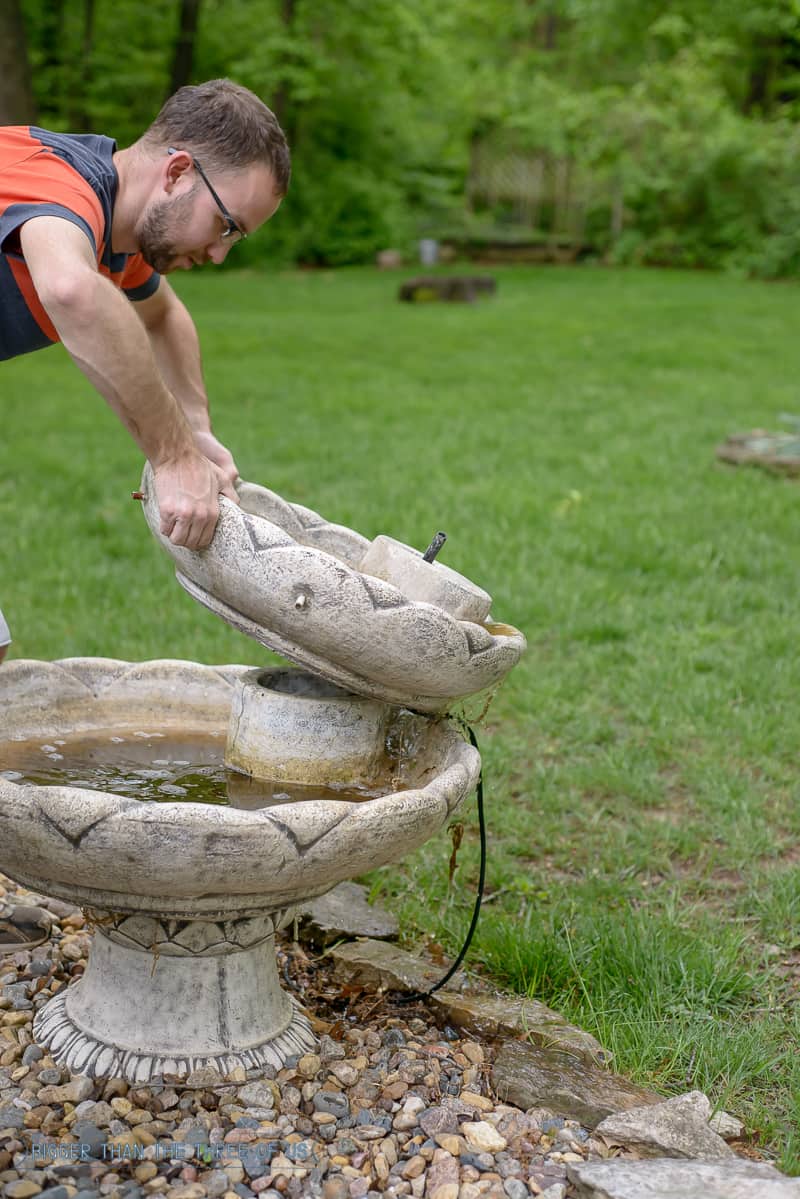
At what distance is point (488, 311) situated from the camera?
15141 millimetres

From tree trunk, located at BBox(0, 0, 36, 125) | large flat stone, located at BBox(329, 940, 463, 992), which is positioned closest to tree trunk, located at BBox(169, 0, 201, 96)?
tree trunk, located at BBox(0, 0, 36, 125)

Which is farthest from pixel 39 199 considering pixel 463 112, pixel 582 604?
pixel 463 112

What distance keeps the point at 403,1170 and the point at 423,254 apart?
21624 millimetres

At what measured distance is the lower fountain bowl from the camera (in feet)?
7.09

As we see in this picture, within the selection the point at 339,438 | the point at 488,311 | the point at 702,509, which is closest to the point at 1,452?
the point at 339,438

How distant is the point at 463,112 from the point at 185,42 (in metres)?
7.60

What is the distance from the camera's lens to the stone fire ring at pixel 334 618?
2.33 m

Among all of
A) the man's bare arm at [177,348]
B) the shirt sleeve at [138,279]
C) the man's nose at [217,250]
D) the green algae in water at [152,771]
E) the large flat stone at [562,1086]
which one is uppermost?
the man's nose at [217,250]

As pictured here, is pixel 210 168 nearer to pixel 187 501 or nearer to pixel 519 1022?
pixel 187 501

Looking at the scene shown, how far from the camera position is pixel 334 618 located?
2336 millimetres

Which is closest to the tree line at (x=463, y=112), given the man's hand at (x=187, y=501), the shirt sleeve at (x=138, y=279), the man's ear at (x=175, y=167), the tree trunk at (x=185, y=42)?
the tree trunk at (x=185, y=42)

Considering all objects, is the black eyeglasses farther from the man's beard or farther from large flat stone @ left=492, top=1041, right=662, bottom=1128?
large flat stone @ left=492, top=1041, right=662, bottom=1128

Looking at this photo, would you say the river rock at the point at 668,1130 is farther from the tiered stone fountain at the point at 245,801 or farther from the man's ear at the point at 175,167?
the man's ear at the point at 175,167

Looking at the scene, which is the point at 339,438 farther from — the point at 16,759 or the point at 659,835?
the point at 16,759
